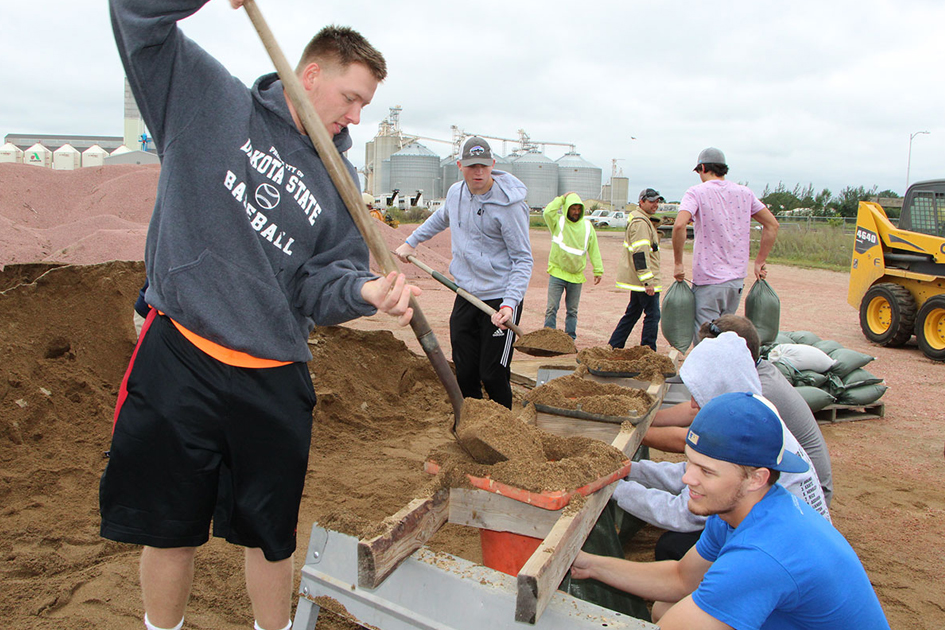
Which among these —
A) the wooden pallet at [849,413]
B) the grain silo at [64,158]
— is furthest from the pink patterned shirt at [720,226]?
the grain silo at [64,158]

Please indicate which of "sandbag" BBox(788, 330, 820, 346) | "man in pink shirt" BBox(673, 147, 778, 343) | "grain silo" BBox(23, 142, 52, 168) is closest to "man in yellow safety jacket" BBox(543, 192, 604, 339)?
"man in pink shirt" BBox(673, 147, 778, 343)

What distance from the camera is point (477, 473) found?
1.93m

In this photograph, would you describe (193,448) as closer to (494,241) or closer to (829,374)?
(494,241)

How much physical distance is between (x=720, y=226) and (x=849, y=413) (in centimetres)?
203

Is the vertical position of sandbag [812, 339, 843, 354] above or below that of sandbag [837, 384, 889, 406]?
above

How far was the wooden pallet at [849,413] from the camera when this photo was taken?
5.38m

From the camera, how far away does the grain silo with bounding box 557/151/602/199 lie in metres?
51.7

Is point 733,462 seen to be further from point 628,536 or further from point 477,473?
point 628,536

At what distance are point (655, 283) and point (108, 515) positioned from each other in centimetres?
590

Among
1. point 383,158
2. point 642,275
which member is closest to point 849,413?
point 642,275

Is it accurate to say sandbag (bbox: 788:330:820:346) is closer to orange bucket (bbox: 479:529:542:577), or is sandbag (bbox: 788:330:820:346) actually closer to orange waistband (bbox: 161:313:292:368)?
orange bucket (bbox: 479:529:542:577)

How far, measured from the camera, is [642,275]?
6.68m

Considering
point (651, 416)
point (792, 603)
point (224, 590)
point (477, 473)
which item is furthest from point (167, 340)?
point (651, 416)

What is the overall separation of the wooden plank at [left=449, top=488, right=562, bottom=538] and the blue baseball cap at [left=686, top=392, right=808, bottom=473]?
0.49 metres
